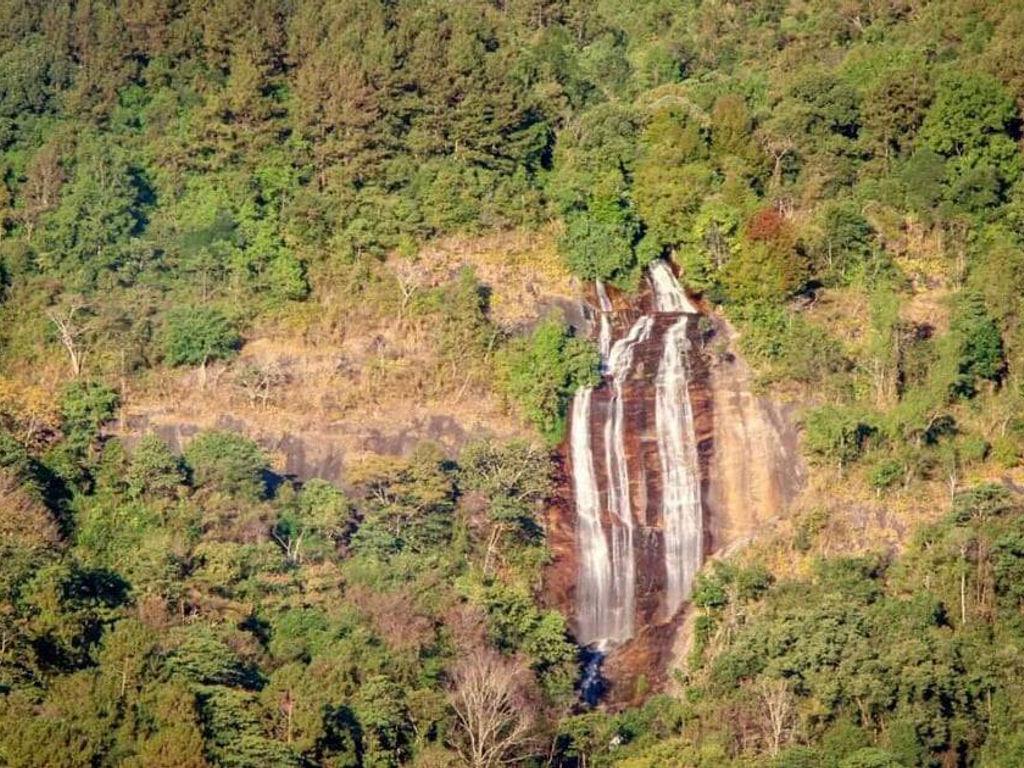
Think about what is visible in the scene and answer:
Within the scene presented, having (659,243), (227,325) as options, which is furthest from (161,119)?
(659,243)

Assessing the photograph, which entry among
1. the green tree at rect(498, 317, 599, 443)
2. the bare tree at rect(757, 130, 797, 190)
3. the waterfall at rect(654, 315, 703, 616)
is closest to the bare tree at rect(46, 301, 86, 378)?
the green tree at rect(498, 317, 599, 443)

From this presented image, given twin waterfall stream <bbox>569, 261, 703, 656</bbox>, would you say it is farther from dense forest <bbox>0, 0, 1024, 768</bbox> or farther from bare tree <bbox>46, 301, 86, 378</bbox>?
bare tree <bbox>46, 301, 86, 378</bbox>

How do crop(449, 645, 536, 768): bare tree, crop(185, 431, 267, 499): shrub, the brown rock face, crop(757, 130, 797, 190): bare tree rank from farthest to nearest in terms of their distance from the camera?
crop(757, 130, 797, 190): bare tree < the brown rock face < crop(185, 431, 267, 499): shrub < crop(449, 645, 536, 768): bare tree

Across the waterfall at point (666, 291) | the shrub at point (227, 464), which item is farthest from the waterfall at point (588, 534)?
the shrub at point (227, 464)

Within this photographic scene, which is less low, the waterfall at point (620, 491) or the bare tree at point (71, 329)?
the bare tree at point (71, 329)

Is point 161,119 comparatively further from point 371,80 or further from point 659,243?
point 659,243

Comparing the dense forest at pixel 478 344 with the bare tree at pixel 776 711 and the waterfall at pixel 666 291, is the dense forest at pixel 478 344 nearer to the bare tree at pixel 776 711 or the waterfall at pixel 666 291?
the bare tree at pixel 776 711

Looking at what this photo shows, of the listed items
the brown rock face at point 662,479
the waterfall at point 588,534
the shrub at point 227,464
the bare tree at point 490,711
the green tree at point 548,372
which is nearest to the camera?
the bare tree at point 490,711
